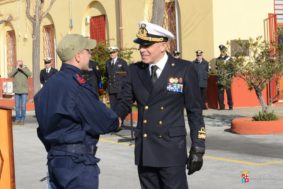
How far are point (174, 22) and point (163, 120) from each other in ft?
53.9

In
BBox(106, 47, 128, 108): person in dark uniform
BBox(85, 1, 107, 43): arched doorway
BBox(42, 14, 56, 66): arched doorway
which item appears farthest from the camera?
BBox(42, 14, 56, 66): arched doorway

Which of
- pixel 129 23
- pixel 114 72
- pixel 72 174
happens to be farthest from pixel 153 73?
pixel 129 23

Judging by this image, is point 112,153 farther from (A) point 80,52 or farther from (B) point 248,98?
(B) point 248,98

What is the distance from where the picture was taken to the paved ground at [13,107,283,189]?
28.6 ft

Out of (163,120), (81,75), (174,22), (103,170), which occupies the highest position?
(174,22)

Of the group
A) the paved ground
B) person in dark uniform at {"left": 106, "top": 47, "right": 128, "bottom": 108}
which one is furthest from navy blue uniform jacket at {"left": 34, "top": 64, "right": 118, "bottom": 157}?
person in dark uniform at {"left": 106, "top": 47, "right": 128, "bottom": 108}

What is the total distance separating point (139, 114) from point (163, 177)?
61 cm

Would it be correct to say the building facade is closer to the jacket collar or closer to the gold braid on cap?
the gold braid on cap

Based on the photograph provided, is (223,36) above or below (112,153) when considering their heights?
above

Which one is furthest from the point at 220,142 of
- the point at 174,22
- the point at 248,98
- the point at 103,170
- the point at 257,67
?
the point at 174,22

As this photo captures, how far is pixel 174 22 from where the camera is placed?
71.2 ft

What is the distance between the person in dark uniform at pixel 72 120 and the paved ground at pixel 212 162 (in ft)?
12.5

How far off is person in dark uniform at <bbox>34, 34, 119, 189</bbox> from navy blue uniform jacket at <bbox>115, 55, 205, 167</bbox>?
0.75 m

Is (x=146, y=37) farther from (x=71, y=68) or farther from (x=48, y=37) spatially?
(x=48, y=37)
